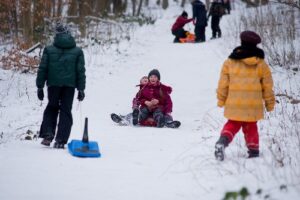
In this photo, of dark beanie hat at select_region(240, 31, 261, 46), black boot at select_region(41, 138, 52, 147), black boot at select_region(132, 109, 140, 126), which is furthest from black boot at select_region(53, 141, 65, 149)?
dark beanie hat at select_region(240, 31, 261, 46)

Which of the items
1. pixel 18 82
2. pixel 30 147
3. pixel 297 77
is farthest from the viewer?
pixel 18 82

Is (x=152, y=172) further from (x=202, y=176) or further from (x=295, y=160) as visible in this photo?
(x=295, y=160)

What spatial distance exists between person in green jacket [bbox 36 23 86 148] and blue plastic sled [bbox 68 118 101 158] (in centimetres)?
45

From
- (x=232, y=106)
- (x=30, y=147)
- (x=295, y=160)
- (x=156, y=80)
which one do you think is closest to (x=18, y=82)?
(x=156, y=80)

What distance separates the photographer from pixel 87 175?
5.69 meters

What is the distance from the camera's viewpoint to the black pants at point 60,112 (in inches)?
279

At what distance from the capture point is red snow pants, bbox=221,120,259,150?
583 cm

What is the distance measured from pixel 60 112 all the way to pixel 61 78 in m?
0.53

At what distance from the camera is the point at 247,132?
596 cm

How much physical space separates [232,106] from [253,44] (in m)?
0.80

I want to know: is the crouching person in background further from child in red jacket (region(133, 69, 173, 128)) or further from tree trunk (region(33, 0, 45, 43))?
tree trunk (region(33, 0, 45, 43))

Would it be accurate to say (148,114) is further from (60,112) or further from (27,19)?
(27,19)

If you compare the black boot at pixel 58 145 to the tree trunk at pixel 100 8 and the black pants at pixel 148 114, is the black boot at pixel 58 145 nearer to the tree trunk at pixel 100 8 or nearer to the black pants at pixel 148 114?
the black pants at pixel 148 114

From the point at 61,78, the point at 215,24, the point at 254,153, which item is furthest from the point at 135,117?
the point at 215,24
